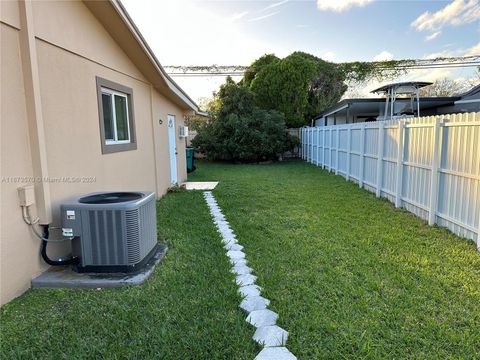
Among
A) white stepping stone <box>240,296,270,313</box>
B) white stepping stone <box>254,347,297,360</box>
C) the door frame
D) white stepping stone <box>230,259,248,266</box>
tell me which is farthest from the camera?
the door frame

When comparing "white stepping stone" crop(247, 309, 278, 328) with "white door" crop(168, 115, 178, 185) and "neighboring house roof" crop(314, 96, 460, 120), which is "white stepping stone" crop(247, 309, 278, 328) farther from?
"neighboring house roof" crop(314, 96, 460, 120)

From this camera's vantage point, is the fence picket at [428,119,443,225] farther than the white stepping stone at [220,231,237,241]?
Yes

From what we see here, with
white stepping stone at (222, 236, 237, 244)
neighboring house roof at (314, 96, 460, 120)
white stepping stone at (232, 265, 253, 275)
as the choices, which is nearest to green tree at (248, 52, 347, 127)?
neighboring house roof at (314, 96, 460, 120)

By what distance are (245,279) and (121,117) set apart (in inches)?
160

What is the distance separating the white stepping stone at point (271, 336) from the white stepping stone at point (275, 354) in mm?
52

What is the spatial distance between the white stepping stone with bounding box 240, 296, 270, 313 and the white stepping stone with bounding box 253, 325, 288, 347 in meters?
0.29

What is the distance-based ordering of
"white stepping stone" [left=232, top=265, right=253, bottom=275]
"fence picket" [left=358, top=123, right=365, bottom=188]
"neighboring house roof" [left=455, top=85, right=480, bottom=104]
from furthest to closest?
1. "neighboring house roof" [left=455, top=85, right=480, bottom=104]
2. "fence picket" [left=358, top=123, right=365, bottom=188]
3. "white stepping stone" [left=232, top=265, right=253, bottom=275]

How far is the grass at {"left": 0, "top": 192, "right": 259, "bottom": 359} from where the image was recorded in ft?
7.41

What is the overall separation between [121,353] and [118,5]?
4480 mm

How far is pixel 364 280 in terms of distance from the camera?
130 inches

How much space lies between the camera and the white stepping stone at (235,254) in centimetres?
404

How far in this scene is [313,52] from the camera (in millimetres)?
22141

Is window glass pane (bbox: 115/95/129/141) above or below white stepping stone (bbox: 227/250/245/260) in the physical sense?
above

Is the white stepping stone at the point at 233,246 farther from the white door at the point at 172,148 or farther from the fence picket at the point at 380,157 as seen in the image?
the white door at the point at 172,148
